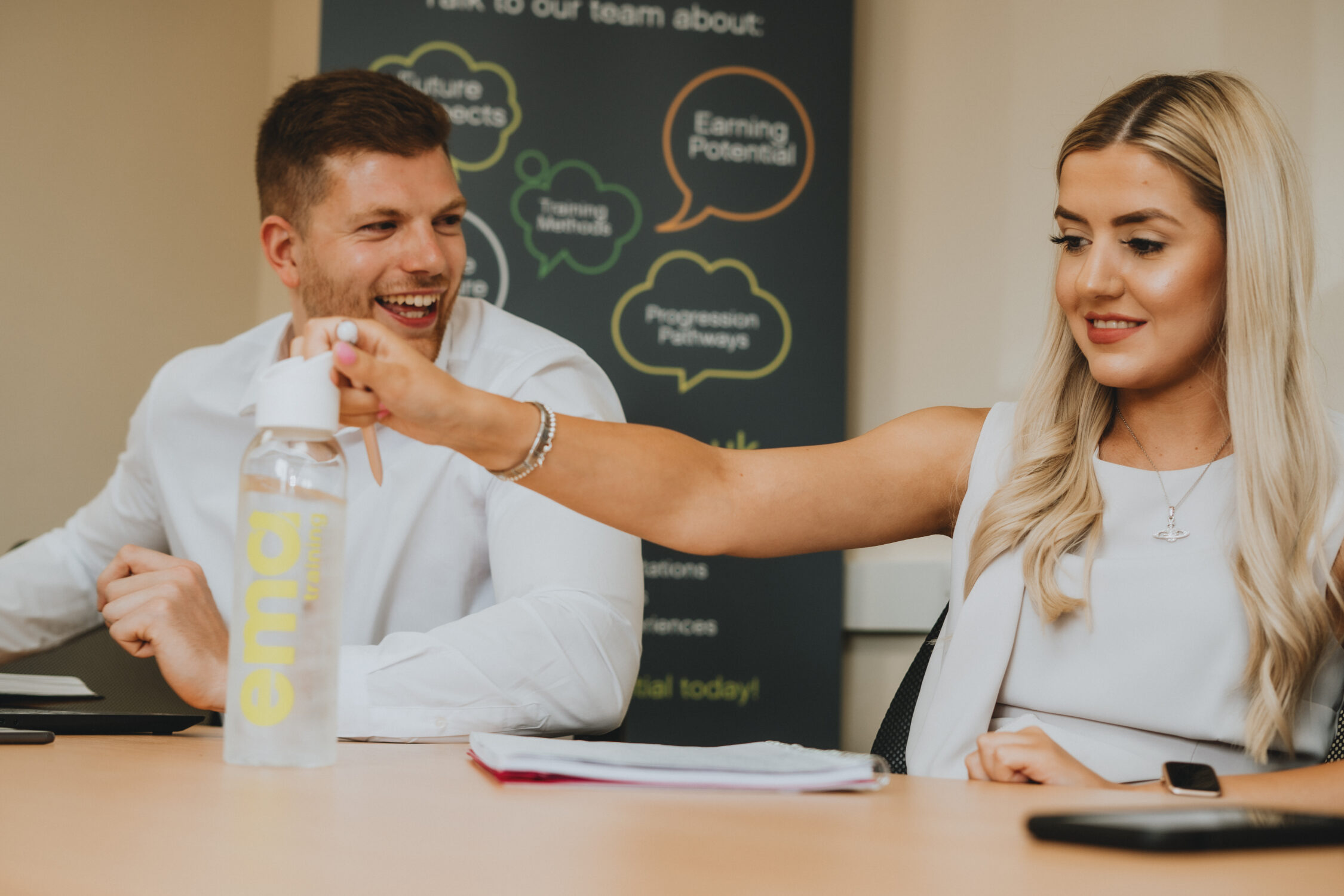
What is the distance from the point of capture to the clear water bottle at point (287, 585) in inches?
29.4

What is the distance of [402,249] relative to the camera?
1.69 m

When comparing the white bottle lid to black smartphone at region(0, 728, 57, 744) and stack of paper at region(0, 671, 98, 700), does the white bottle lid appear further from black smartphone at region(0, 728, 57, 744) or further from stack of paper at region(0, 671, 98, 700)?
stack of paper at region(0, 671, 98, 700)

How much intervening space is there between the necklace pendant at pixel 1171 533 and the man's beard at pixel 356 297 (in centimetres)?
102

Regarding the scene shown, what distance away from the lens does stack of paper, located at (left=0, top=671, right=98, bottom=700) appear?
1186 mm

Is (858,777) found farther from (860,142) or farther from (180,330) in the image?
(180,330)

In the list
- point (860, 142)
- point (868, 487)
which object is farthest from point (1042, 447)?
point (860, 142)

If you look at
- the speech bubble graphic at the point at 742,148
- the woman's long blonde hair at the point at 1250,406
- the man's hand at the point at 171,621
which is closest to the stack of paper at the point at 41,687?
the man's hand at the point at 171,621

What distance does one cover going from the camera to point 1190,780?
815 mm

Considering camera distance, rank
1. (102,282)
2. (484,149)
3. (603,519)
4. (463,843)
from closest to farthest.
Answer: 1. (463,843)
2. (603,519)
3. (484,149)
4. (102,282)

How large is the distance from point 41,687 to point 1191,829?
1183mm

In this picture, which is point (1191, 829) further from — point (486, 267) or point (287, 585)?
point (486, 267)

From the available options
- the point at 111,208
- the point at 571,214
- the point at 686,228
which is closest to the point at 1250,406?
the point at 686,228

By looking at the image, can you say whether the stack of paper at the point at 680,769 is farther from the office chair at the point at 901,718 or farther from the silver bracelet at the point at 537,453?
the office chair at the point at 901,718

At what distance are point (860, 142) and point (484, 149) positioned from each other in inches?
35.0
